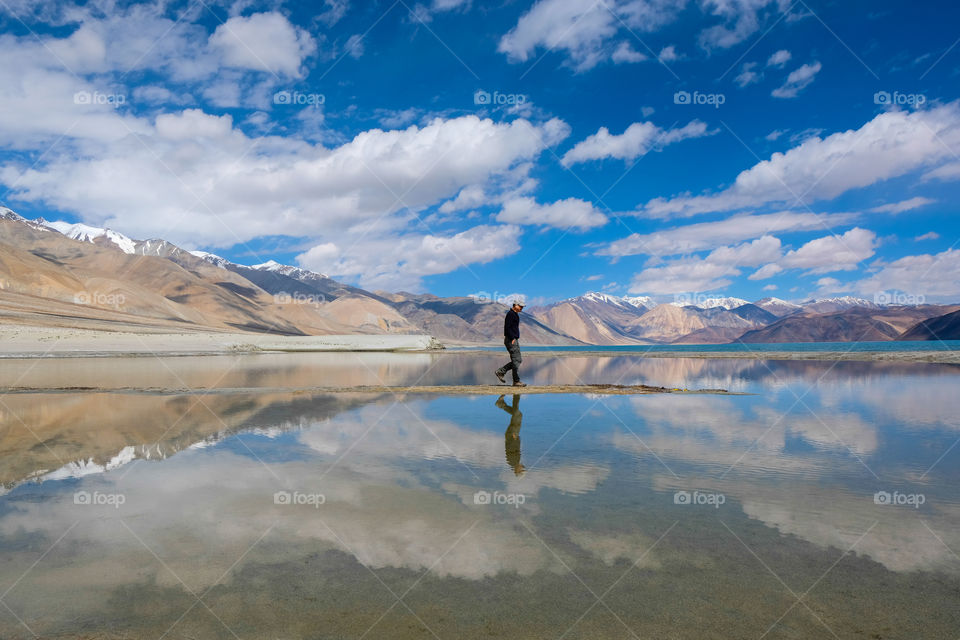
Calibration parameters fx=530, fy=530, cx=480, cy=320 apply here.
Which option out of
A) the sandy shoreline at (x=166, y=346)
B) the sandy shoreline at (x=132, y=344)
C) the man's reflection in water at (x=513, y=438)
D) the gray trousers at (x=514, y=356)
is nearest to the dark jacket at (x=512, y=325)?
the gray trousers at (x=514, y=356)

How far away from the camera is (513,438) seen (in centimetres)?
1079

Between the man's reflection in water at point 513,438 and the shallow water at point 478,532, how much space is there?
0.29ft

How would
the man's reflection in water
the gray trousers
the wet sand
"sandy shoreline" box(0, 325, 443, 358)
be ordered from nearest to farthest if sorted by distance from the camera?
the man's reflection in water
the wet sand
the gray trousers
"sandy shoreline" box(0, 325, 443, 358)

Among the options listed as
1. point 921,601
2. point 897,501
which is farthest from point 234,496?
point 897,501

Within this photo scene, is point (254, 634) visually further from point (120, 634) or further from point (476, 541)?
point (476, 541)

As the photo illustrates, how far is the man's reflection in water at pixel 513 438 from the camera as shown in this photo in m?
8.47

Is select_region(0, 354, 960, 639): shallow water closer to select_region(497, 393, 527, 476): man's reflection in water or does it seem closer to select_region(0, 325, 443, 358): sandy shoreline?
select_region(497, 393, 527, 476): man's reflection in water

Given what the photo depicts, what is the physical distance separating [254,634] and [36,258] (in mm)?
180974

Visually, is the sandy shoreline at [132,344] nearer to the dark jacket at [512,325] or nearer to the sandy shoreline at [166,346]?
the sandy shoreline at [166,346]

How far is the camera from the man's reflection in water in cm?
847

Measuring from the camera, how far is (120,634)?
380cm

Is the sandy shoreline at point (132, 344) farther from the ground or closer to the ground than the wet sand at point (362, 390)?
farther from the ground

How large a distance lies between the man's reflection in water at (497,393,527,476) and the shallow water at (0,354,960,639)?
0.29 ft

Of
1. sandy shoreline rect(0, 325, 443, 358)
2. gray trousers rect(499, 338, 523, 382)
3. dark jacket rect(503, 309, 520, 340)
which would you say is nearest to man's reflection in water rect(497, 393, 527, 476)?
gray trousers rect(499, 338, 523, 382)
